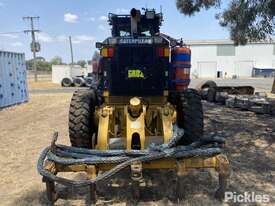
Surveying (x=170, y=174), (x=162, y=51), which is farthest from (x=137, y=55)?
(x=170, y=174)

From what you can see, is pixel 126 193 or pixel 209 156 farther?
pixel 126 193

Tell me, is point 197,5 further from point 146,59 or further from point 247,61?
point 247,61

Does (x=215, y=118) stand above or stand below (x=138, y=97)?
below

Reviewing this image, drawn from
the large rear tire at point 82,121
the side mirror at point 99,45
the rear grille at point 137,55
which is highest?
the side mirror at point 99,45

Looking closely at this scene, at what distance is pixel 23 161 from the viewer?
7.63 meters

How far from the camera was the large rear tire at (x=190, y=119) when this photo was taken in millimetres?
6188

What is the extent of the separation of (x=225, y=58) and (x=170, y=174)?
62.4 meters

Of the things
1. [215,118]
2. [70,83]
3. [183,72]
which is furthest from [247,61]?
[183,72]

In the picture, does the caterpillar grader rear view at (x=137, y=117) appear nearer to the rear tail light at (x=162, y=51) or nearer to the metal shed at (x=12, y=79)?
the rear tail light at (x=162, y=51)

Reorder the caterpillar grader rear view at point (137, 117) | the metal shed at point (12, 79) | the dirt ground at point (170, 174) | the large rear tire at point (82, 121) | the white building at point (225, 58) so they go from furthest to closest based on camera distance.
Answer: the white building at point (225, 58) → the metal shed at point (12, 79) → the large rear tire at point (82, 121) → the dirt ground at point (170, 174) → the caterpillar grader rear view at point (137, 117)

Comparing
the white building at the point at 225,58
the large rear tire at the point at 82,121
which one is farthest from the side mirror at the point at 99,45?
the white building at the point at 225,58

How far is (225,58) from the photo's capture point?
66.6 m

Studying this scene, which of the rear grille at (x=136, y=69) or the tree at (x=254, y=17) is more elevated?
the tree at (x=254, y=17)

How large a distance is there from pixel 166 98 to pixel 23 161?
10.2 ft
